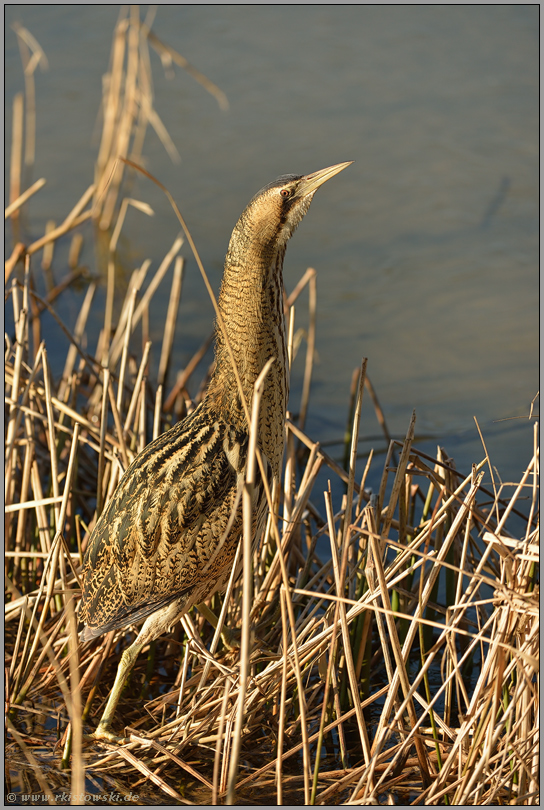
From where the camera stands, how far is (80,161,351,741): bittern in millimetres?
2729

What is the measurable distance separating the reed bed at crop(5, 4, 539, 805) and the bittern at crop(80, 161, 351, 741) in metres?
0.18

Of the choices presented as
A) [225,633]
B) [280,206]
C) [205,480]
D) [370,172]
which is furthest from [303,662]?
[370,172]

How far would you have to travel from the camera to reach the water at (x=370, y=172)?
18.2 ft

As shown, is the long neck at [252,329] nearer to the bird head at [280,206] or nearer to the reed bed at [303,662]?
the bird head at [280,206]

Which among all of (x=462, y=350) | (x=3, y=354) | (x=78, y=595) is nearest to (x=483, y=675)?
(x=78, y=595)

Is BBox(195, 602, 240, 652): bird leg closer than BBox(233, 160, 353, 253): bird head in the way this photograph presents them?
No

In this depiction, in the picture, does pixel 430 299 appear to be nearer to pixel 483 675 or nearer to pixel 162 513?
pixel 162 513

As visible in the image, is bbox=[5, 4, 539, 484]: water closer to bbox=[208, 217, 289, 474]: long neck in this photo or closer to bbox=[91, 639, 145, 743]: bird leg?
bbox=[208, 217, 289, 474]: long neck

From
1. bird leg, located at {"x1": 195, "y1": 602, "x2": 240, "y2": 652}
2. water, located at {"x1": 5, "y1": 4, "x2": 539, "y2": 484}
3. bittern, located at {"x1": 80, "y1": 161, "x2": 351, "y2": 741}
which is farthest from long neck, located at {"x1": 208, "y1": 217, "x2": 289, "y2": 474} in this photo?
water, located at {"x1": 5, "y1": 4, "x2": 539, "y2": 484}

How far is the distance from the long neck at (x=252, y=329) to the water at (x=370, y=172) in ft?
7.41

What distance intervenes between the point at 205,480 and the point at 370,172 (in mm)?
4910

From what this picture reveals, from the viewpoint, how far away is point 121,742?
9.03 ft

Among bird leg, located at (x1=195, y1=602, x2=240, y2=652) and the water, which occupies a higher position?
the water

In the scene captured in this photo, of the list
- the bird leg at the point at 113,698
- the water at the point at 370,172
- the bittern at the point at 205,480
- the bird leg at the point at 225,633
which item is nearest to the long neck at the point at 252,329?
the bittern at the point at 205,480
